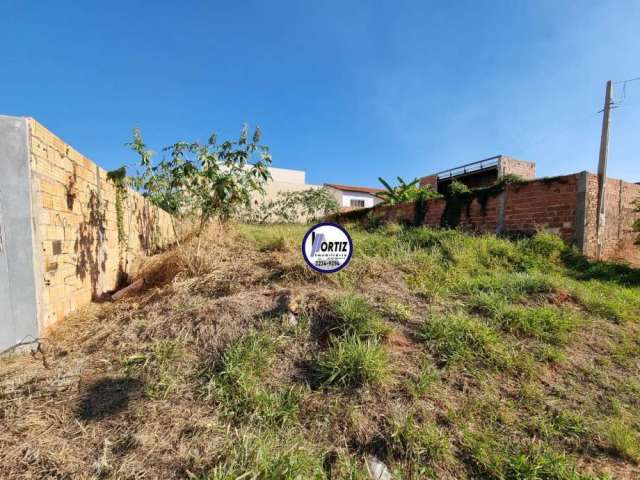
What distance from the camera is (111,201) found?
4.93 m

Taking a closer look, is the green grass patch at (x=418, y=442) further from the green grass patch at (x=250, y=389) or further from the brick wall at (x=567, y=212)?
the brick wall at (x=567, y=212)

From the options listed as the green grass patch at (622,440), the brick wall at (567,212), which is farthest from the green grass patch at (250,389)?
the brick wall at (567,212)

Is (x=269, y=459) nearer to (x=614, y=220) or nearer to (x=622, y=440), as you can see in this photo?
(x=622, y=440)

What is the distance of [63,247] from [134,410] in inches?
93.2

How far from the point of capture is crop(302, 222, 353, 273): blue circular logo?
304 cm

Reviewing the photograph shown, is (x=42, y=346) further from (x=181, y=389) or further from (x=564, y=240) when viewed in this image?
(x=564, y=240)

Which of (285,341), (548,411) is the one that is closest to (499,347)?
(548,411)

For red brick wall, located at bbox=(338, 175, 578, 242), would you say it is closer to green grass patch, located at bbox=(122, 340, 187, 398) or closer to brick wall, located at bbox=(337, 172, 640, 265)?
brick wall, located at bbox=(337, 172, 640, 265)

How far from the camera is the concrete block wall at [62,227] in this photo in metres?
2.85

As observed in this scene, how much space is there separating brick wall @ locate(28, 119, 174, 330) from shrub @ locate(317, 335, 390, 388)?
2830 millimetres

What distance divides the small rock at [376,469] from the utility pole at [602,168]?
7194 mm

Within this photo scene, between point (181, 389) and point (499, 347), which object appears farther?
point (499, 347)

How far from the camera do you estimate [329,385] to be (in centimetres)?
230

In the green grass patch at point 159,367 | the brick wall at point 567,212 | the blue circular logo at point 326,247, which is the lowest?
the green grass patch at point 159,367
